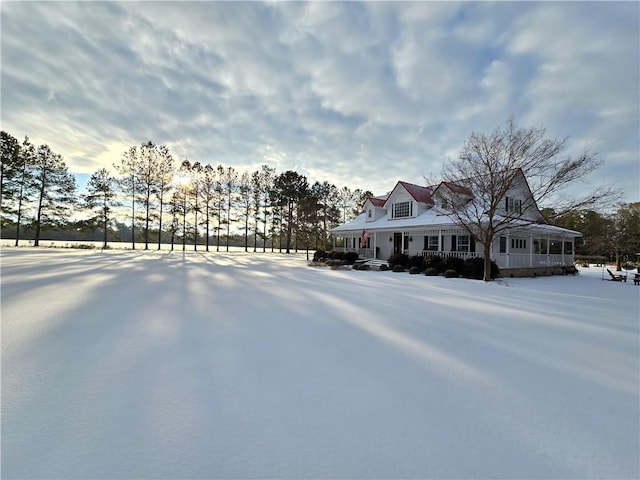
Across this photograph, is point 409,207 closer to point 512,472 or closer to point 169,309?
point 169,309

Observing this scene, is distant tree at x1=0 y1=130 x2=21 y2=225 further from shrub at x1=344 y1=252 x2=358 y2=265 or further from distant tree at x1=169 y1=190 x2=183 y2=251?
shrub at x1=344 y1=252 x2=358 y2=265

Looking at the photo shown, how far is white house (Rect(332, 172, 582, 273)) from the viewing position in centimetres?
1623

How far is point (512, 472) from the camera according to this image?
1976 mm

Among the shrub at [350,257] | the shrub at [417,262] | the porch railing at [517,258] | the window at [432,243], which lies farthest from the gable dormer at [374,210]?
the shrub at [417,262]

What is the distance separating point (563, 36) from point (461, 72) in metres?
2.98

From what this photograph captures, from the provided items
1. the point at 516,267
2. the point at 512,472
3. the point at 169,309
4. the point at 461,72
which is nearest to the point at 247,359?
the point at 512,472

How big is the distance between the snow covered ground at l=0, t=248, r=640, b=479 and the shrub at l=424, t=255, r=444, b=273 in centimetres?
968

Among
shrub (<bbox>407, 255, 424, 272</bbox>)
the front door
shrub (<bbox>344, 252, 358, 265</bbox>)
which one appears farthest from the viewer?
shrub (<bbox>344, 252, 358, 265</bbox>)

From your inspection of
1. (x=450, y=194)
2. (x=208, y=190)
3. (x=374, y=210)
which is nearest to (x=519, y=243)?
(x=450, y=194)

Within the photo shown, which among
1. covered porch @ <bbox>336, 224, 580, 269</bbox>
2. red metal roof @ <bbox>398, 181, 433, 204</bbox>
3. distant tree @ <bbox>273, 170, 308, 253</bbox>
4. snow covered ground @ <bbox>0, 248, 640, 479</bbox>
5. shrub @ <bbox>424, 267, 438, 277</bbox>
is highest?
distant tree @ <bbox>273, 170, 308, 253</bbox>

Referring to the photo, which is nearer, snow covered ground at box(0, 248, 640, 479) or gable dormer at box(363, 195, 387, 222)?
snow covered ground at box(0, 248, 640, 479)

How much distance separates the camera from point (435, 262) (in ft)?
53.8

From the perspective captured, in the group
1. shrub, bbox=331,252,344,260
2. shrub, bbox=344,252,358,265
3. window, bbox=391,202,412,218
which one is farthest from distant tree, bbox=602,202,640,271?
shrub, bbox=331,252,344,260

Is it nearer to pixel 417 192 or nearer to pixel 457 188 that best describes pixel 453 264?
pixel 457 188
